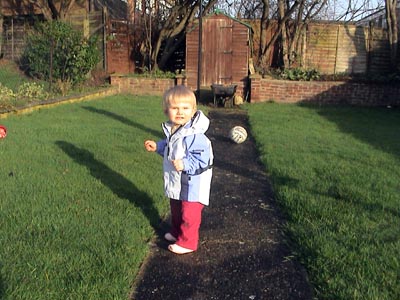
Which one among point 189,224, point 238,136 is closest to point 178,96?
point 189,224

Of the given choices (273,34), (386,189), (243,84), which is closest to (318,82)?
(243,84)

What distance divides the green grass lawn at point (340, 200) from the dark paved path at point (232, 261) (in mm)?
145

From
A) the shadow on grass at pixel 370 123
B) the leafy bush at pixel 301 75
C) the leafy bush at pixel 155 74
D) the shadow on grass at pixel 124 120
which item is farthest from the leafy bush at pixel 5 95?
the leafy bush at pixel 301 75

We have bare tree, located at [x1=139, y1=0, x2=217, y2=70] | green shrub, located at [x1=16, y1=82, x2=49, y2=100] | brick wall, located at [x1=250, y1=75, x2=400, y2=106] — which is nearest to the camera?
green shrub, located at [x1=16, y1=82, x2=49, y2=100]

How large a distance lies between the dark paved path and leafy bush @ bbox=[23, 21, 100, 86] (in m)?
9.82

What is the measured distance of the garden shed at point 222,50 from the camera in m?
15.2

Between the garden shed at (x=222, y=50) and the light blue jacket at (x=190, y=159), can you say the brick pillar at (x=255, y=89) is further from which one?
the light blue jacket at (x=190, y=159)

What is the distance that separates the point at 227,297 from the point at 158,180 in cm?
259

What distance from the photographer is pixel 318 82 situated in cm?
1430

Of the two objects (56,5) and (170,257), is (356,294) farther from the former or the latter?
(56,5)

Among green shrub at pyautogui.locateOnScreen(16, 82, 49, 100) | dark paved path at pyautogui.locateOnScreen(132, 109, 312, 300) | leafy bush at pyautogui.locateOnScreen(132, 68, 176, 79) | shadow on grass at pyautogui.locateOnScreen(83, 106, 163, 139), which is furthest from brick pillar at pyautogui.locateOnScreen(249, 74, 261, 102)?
dark paved path at pyautogui.locateOnScreen(132, 109, 312, 300)

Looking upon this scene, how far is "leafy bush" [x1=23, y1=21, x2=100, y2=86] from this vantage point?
1328 cm

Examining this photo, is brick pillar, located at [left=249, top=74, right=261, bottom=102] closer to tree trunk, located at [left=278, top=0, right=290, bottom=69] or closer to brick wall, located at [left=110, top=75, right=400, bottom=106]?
brick wall, located at [left=110, top=75, right=400, bottom=106]

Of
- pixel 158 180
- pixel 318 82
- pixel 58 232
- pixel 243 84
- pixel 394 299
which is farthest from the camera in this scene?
pixel 243 84
